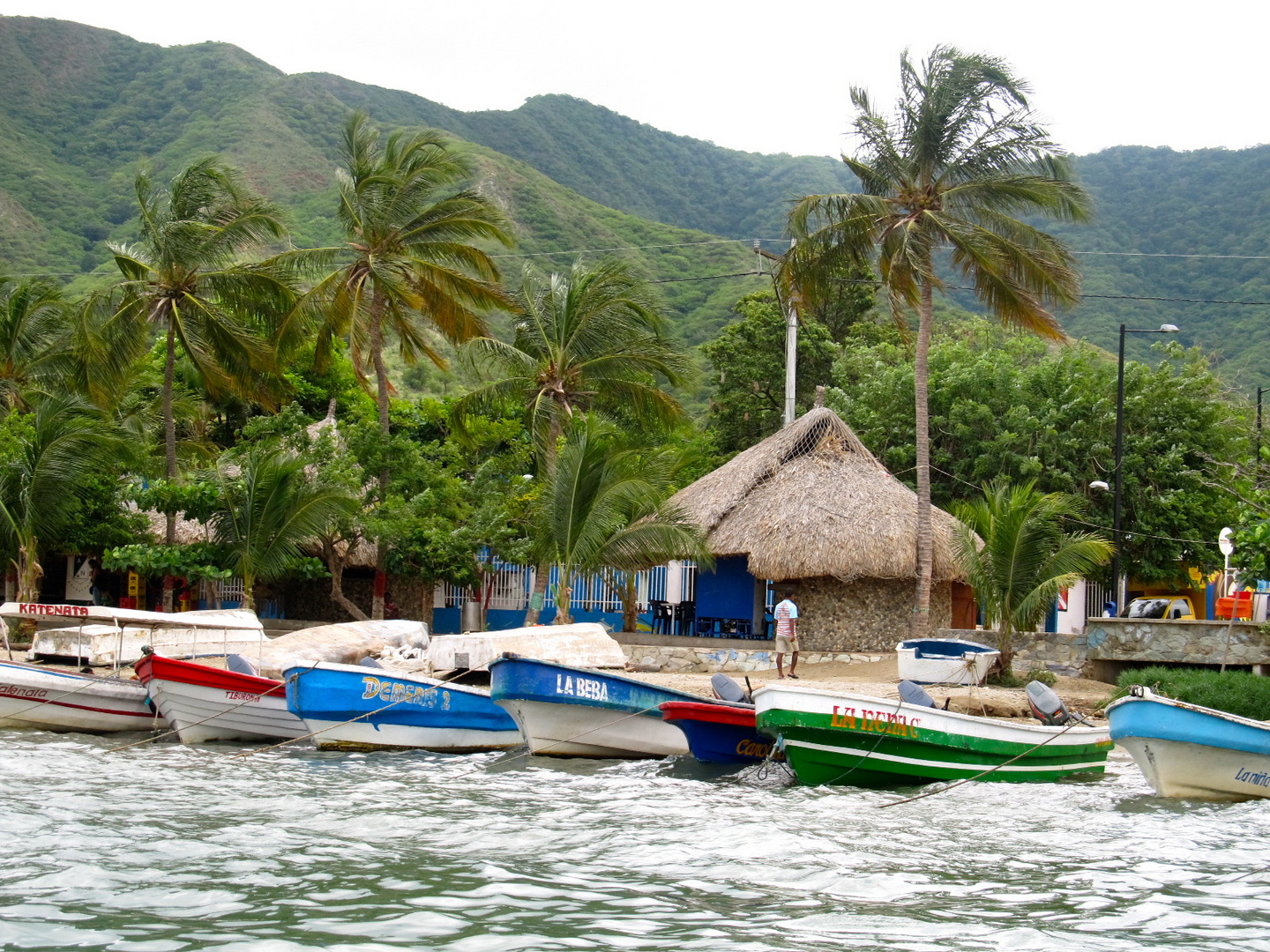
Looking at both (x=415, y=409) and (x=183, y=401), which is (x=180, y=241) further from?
(x=415, y=409)

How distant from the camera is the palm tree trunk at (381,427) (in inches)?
956

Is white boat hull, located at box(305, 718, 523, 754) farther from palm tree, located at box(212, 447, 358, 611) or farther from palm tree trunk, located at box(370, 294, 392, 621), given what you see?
palm tree trunk, located at box(370, 294, 392, 621)

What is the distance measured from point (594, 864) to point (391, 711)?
23.4ft

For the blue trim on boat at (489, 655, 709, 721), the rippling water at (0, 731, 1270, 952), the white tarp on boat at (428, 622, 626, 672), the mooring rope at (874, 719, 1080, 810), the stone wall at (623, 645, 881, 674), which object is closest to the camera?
the rippling water at (0, 731, 1270, 952)

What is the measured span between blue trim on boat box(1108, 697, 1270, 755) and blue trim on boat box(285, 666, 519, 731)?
739cm

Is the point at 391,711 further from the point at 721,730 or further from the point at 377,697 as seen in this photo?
the point at 721,730

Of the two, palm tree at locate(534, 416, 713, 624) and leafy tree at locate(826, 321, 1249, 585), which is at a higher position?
leafy tree at locate(826, 321, 1249, 585)

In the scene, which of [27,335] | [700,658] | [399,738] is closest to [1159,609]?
[700,658]

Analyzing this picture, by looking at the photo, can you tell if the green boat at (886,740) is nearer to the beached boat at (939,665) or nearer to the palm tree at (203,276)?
the beached boat at (939,665)

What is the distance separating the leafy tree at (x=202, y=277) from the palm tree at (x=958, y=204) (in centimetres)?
1046

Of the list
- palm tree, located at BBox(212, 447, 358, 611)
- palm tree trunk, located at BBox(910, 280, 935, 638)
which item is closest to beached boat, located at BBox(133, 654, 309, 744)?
palm tree, located at BBox(212, 447, 358, 611)

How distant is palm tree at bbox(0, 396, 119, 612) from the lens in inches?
892

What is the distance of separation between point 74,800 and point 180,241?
15.4 meters

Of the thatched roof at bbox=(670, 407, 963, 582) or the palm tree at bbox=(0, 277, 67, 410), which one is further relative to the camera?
the palm tree at bbox=(0, 277, 67, 410)
